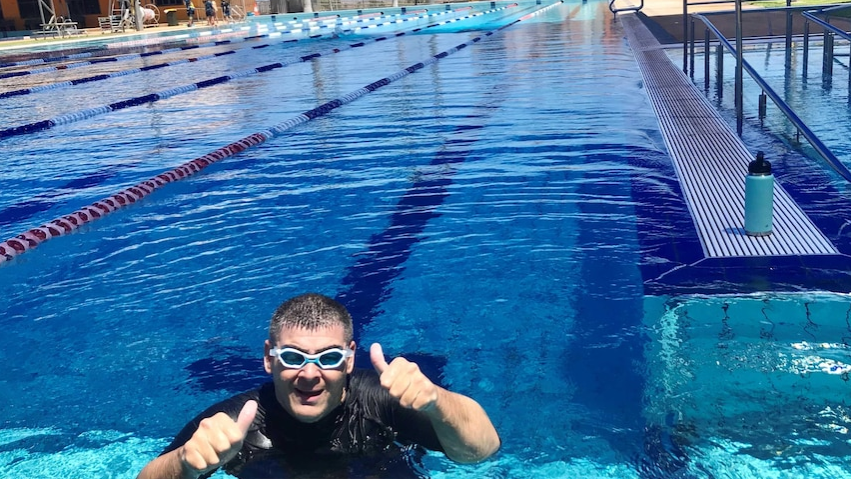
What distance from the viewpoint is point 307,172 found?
22.1ft

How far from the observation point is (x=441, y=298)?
→ 416 cm

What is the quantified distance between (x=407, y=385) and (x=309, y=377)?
0.85ft

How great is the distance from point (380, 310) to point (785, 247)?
1748 mm

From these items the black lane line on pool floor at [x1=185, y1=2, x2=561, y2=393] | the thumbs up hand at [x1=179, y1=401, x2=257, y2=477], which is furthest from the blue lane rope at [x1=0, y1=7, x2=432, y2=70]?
the thumbs up hand at [x1=179, y1=401, x2=257, y2=477]

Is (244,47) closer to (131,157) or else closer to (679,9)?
(679,9)

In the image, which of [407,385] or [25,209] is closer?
[407,385]

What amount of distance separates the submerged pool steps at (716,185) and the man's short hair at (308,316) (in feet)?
7.90

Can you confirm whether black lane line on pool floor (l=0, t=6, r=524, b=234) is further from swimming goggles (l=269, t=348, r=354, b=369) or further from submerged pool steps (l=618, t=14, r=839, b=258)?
swimming goggles (l=269, t=348, r=354, b=369)

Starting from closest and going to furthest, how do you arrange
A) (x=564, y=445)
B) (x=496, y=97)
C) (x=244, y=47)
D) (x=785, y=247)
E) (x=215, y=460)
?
(x=215, y=460) → (x=564, y=445) → (x=785, y=247) → (x=496, y=97) → (x=244, y=47)

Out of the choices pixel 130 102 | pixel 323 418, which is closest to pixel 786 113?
pixel 323 418

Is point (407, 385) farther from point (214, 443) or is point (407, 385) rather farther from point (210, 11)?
point (210, 11)

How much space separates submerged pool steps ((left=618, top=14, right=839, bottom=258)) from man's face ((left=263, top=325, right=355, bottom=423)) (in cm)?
244

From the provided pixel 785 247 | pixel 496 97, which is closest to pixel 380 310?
pixel 785 247

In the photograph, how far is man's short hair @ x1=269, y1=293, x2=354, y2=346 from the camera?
1.98 m
